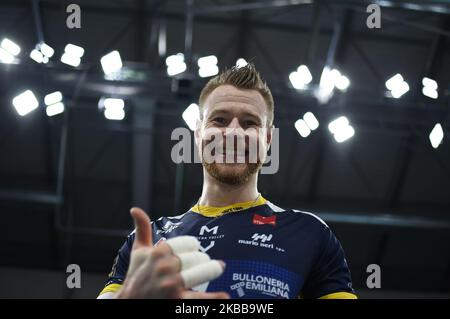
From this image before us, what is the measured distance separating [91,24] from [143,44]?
3.48ft

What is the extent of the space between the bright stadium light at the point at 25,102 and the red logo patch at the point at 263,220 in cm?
577

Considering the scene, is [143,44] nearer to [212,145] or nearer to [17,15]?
[17,15]

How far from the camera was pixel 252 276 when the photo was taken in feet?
5.60

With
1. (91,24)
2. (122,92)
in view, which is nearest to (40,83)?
(122,92)

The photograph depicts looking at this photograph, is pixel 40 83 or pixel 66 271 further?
pixel 66 271

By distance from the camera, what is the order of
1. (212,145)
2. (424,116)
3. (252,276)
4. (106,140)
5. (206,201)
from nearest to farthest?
(252,276) < (212,145) < (206,201) < (424,116) < (106,140)

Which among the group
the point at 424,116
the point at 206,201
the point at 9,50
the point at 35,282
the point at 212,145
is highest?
the point at 9,50

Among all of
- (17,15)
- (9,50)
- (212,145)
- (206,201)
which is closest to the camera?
(212,145)

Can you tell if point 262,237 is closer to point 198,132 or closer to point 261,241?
point 261,241

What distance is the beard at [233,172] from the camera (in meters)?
1.97

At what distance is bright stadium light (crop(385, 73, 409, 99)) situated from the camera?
23.9ft
